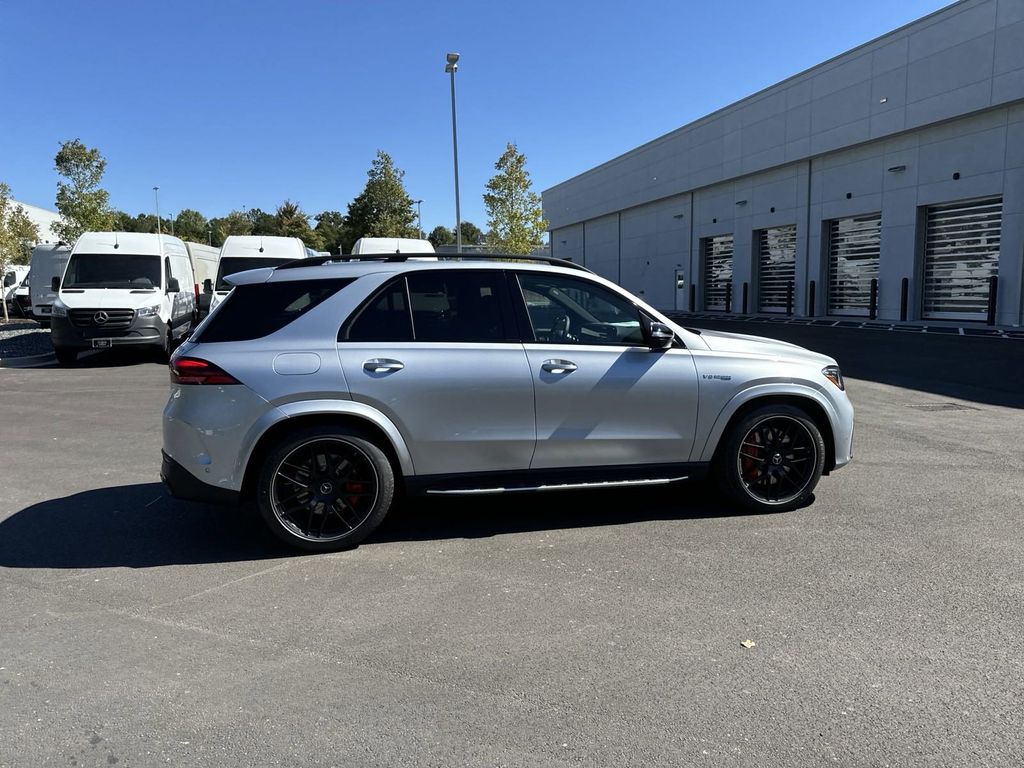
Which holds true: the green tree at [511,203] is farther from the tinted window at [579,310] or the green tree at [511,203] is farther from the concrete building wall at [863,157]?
the tinted window at [579,310]

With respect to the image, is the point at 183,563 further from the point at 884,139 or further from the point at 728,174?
the point at 728,174

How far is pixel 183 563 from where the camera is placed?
459cm

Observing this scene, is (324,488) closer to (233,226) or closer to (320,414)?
(320,414)

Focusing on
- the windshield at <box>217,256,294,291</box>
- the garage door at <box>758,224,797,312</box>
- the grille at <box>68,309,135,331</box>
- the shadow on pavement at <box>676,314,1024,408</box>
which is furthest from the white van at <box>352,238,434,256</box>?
the garage door at <box>758,224,797,312</box>

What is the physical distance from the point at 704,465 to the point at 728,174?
2991cm

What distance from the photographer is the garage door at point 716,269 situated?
112ft

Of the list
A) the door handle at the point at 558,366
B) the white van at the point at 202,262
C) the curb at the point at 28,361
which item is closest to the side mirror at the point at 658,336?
the door handle at the point at 558,366

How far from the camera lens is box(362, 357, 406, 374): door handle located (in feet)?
15.4

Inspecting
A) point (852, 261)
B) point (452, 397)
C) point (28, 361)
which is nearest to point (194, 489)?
point (452, 397)

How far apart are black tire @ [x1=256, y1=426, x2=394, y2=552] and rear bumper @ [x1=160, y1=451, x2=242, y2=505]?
17 centimetres

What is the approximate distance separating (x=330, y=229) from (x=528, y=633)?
92.9 metres

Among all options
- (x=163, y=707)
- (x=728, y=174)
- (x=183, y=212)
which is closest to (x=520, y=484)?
(x=163, y=707)

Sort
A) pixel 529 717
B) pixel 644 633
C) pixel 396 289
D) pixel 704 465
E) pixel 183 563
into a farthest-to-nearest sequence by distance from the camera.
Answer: pixel 704 465 → pixel 396 289 → pixel 183 563 → pixel 644 633 → pixel 529 717

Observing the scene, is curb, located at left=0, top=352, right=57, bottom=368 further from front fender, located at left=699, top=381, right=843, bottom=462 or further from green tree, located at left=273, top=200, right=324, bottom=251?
green tree, located at left=273, top=200, right=324, bottom=251
